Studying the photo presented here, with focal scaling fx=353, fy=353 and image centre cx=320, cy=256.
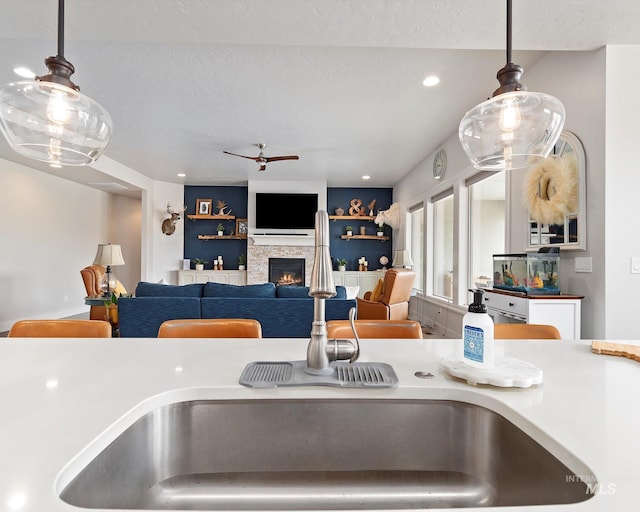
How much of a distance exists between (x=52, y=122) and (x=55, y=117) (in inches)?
1.5

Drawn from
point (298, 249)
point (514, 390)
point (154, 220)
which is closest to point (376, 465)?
point (514, 390)

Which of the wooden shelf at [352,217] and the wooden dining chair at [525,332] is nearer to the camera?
the wooden dining chair at [525,332]

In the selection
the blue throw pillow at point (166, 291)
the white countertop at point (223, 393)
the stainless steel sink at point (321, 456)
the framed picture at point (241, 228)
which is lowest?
the stainless steel sink at point (321, 456)

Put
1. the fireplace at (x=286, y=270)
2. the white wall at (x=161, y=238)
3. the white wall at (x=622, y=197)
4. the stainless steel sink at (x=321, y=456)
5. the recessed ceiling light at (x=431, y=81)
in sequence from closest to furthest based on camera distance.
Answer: the stainless steel sink at (x=321, y=456) < the white wall at (x=622, y=197) < the recessed ceiling light at (x=431, y=81) < the white wall at (x=161, y=238) < the fireplace at (x=286, y=270)

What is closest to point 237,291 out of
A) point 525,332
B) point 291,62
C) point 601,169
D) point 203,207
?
point 291,62

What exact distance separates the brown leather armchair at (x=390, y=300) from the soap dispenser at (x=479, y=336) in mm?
→ 3496

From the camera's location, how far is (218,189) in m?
7.82

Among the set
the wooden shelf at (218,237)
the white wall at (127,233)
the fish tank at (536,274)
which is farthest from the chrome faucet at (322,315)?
the white wall at (127,233)

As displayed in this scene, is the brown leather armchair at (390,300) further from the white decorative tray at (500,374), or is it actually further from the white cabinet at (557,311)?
the white decorative tray at (500,374)

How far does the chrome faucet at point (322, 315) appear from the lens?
79 cm

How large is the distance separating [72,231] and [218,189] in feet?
9.34

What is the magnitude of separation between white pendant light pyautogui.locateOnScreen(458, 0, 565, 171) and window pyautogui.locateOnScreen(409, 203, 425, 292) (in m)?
4.93

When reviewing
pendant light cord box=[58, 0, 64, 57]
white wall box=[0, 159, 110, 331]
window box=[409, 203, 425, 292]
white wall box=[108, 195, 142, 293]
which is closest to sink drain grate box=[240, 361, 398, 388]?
pendant light cord box=[58, 0, 64, 57]

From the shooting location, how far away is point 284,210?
7.23 metres
